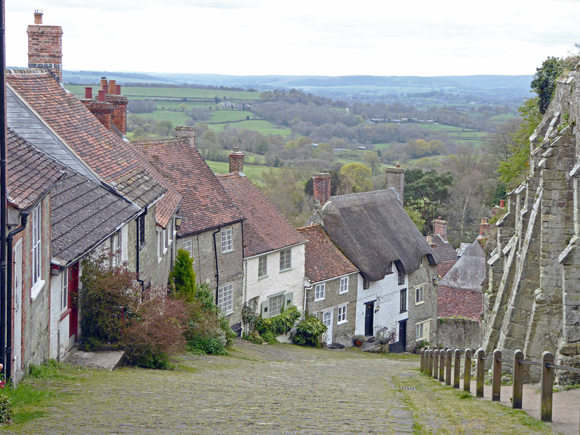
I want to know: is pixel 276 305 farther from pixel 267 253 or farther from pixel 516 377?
pixel 516 377

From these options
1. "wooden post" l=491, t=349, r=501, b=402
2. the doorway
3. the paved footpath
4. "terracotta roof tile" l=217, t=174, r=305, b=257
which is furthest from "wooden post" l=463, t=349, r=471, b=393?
the doorway

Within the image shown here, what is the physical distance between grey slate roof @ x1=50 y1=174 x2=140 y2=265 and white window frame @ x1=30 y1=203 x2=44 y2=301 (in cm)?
60

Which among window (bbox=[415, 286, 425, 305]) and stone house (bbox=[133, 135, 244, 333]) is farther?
window (bbox=[415, 286, 425, 305])

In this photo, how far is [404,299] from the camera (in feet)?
115

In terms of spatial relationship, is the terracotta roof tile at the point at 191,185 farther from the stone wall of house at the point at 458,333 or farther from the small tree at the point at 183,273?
the stone wall of house at the point at 458,333

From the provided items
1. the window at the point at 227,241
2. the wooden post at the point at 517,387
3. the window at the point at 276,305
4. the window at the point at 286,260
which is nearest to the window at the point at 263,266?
the window at the point at 286,260

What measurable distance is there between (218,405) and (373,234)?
24962 mm

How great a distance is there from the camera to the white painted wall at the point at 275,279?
88.9 ft

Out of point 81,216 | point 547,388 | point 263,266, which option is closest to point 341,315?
point 263,266

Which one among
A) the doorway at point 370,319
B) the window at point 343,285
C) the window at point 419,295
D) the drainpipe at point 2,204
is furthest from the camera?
the window at point 419,295

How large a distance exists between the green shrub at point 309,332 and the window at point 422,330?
9.23 meters

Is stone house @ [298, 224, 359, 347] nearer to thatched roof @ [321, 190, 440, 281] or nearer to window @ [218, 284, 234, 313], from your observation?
thatched roof @ [321, 190, 440, 281]

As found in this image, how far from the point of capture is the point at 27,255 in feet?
33.1

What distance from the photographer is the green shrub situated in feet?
92.9
